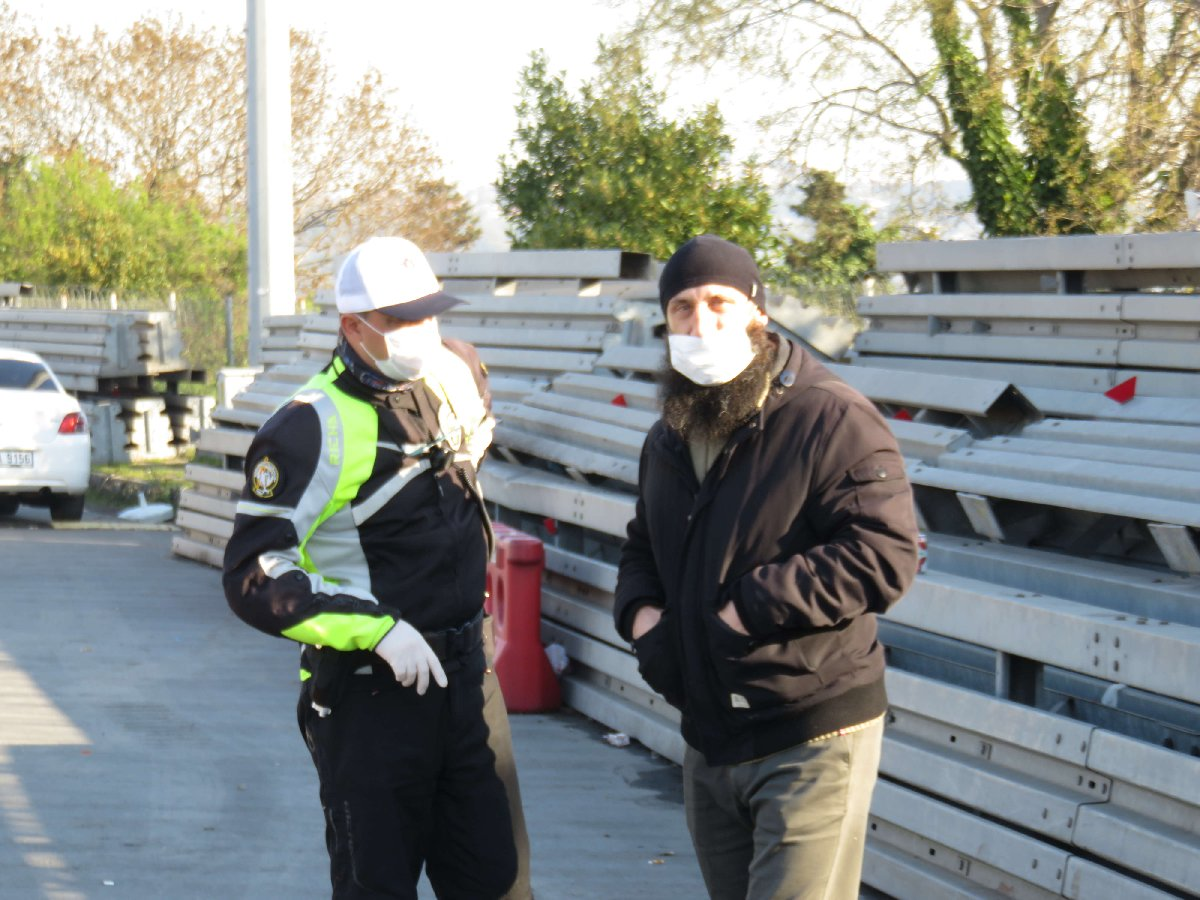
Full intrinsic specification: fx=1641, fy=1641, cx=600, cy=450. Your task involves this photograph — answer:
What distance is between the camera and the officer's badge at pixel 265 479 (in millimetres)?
3711

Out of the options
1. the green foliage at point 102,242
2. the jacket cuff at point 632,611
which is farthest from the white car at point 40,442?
the jacket cuff at point 632,611

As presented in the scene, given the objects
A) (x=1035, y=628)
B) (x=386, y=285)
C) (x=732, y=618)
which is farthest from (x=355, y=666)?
(x=1035, y=628)

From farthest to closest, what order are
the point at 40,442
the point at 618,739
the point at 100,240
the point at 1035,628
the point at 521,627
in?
the point at 100,240
the point at 40,442
the point at 521,627
the point at 618,739
the point at 1035,628

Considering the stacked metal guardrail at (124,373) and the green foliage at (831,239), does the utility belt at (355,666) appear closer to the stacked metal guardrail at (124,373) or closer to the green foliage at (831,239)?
the stacked metal guardrail at (124,373)

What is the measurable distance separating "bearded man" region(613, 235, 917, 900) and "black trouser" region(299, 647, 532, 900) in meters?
0.64

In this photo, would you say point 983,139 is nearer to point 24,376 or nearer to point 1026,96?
point 1026,96

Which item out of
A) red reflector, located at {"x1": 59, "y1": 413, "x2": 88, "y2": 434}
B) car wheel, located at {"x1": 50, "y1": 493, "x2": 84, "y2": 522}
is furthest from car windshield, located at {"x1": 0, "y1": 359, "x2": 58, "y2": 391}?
car wheel, located at {"x1": 50, "y1": 493, "x2": 84, "y2": 522}

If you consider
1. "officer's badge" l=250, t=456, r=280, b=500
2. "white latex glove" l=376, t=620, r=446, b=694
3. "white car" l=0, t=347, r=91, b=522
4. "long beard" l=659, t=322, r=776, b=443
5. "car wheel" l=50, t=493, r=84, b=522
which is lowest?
"car wheel" l=50, t=493, r=84, b=522

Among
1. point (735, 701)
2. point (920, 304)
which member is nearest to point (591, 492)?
point (920, 304)

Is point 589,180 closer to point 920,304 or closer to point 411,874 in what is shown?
point 920,304

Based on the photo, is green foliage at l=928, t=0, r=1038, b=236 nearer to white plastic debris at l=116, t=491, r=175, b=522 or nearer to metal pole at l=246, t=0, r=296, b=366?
metal pole at l=246, t=0, r=296, b=366

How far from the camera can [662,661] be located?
136 inches

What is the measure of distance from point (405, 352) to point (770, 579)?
114 centimetres

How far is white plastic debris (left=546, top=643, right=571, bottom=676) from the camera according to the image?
774 cm
